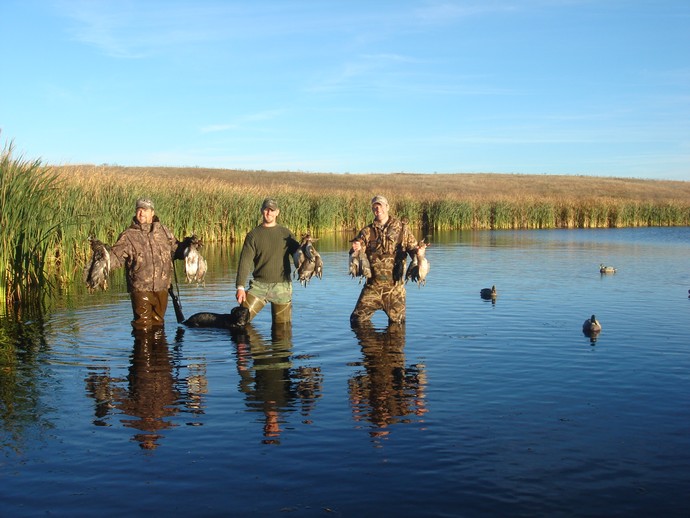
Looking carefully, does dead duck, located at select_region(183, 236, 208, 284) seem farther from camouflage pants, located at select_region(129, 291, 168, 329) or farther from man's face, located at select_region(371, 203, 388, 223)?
man's face, located at select_region(371, 203, 388, 223)

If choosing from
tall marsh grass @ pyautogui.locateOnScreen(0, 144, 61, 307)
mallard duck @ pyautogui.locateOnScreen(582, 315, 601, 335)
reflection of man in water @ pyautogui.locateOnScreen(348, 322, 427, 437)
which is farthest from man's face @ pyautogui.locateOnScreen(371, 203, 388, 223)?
tall marsh grass @ pyautogui.locateOnScreen(0, 144, 61, 307)

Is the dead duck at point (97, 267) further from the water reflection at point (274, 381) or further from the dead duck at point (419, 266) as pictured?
the dead duck at point (419, 266)

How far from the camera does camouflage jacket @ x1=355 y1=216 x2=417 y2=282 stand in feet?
35.8

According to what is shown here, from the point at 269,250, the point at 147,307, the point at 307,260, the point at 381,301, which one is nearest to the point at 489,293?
the point at 381,301

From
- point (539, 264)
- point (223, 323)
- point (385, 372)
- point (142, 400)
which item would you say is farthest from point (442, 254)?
point (142, 400)

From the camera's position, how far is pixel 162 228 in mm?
10805

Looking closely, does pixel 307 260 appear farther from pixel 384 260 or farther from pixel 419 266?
pixel 419 266

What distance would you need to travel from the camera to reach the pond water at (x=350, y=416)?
17.1 ft

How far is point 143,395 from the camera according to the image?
775cm

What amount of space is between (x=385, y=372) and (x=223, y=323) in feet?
11.8

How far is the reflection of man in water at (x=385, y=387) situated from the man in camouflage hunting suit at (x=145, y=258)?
2.86m

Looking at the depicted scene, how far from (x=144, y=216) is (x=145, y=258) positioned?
22.2 inches

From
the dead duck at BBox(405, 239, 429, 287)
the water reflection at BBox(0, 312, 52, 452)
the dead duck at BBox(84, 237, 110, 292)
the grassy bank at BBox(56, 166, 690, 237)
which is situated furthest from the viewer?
the grassy bank at BBox(56, 166, 690, 237)

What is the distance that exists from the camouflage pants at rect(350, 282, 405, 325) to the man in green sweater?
1.06 m
